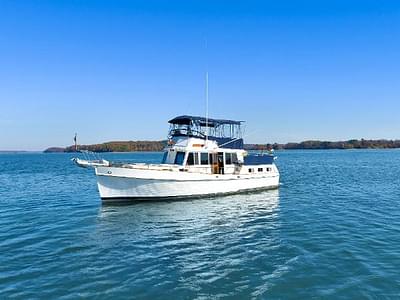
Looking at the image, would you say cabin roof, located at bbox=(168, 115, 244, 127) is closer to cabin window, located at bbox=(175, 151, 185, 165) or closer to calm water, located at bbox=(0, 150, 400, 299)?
cabin window, located at bbox=(175, 151, 185, 165)

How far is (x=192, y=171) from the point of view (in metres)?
25.0

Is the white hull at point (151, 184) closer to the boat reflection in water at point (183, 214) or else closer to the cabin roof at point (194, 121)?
the boat reflection in water at point (183, 214)

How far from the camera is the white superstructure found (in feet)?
75.0

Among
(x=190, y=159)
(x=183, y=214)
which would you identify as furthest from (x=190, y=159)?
(x=183, y=214)

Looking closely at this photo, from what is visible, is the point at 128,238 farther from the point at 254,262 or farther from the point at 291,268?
the point at 291,268

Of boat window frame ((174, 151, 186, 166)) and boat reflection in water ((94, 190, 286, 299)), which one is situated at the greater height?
boat window frame ((174, 151, 186, 166))

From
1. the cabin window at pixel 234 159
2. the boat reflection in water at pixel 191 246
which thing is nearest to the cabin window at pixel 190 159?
the boat reflection in water at pixel 191 246

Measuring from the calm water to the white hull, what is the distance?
0.95 meters

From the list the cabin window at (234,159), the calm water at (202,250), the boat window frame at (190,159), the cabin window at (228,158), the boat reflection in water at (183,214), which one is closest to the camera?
the calm water at (202,250)

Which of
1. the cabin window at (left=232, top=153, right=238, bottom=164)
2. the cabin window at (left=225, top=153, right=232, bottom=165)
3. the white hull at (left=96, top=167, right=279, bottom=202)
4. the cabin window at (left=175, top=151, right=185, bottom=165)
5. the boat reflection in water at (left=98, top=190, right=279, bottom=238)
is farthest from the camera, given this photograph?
the cabin window at (left=232, top=153, right=238, bottom=164)

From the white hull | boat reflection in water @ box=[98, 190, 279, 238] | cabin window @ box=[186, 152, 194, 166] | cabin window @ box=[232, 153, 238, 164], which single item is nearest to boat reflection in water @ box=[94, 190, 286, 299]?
boat reflection in water @ box=[98, 190, 279, 238]

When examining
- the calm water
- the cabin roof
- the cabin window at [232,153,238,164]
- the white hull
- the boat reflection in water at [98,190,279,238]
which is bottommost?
the calm water

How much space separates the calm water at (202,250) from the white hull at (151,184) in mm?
948

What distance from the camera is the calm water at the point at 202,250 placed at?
9.34 meters
